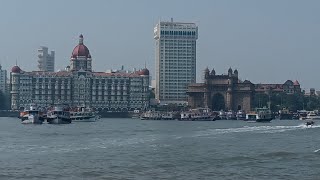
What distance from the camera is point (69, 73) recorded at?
152 metres

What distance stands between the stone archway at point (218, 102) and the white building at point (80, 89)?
13.9m

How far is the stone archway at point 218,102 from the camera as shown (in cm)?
15225

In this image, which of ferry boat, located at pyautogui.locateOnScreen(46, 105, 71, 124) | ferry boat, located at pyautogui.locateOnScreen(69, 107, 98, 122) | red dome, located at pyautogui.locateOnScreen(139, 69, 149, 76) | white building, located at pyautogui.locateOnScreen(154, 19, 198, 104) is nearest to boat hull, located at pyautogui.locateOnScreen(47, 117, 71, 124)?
ferry boat, located at pyautogui.locateOnScreen(46, 105, 71, 124)

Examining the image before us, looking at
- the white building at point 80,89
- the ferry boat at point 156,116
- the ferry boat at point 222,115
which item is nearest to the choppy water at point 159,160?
the ferry boat at point 222,115

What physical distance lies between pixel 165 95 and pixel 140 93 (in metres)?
28.5

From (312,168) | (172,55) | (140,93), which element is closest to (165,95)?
(172,55)

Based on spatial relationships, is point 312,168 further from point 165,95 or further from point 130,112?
point 165,95

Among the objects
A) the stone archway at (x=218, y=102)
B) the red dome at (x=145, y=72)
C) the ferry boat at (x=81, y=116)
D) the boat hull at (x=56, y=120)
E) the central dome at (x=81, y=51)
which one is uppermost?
the central dome at (x=81, y=51)

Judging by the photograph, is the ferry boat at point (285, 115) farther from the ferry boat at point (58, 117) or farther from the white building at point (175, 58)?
the ferry boat at point (58, 117)

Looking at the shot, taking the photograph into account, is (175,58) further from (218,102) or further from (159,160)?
(159,160)

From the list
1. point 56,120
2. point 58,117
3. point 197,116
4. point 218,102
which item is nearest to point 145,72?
point 218,102

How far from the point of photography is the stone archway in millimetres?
152250

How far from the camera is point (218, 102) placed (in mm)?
154750

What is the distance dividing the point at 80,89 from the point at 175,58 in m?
40.3
